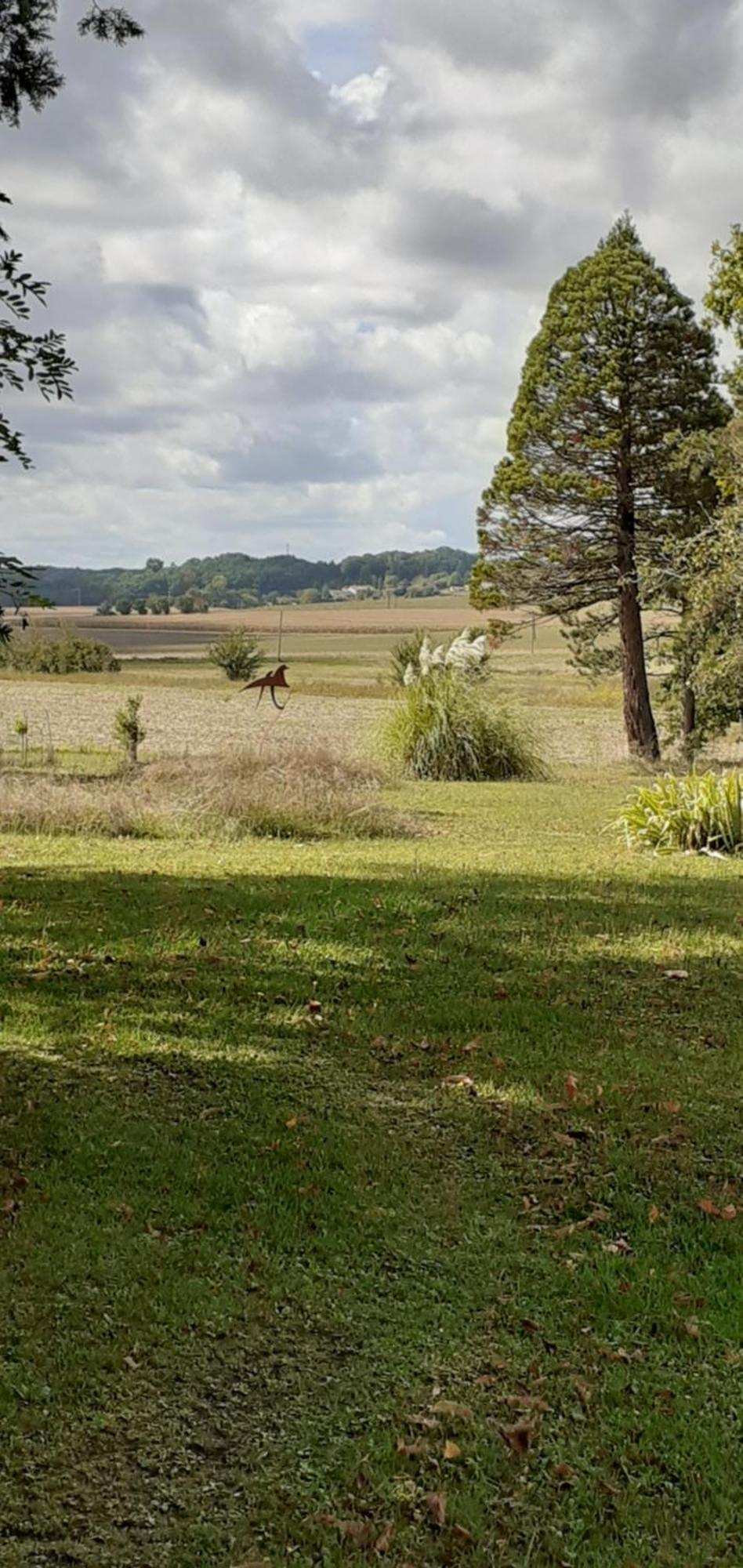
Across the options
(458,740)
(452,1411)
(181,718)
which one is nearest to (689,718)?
(458,740)

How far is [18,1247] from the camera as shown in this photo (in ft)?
11.1

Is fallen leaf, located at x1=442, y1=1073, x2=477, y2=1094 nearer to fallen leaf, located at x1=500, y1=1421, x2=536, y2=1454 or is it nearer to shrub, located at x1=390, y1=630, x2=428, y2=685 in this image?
fallen leaf, located at x1=500, y1=1421, x2=536, y2=1454

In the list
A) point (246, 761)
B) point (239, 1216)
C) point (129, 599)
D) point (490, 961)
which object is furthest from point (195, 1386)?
point (129, 599)

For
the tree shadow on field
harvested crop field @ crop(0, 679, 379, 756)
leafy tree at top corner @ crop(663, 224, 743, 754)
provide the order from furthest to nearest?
1. harvested crop field @ crop(0, 679, 379, 756)
2. leafy tree at top corner @ crop(663, 224, 743, 754)
3. the tree shadow on field

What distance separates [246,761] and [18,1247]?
9.57 meters

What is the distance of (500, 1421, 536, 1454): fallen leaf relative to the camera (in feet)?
8.59

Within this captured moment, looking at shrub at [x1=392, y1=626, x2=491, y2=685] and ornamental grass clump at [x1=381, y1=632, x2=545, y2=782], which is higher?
shrub at [x1=392, y1=626, x2=491, y2=685]

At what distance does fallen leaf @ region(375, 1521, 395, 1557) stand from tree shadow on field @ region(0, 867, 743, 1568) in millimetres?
55

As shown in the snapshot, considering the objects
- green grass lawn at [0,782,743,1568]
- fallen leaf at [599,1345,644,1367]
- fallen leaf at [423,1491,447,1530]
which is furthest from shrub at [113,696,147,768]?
fallen leaf at [423,1491,447,1530]

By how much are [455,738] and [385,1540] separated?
14070mm

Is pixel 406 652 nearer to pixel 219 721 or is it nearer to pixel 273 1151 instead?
pixel 219 721

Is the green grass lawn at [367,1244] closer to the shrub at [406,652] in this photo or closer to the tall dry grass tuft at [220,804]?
the tall dry grass tuft at [220,804]

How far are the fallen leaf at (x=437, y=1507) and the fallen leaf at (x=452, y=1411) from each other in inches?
9.7

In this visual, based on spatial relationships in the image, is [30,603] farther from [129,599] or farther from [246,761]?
[129,599]
